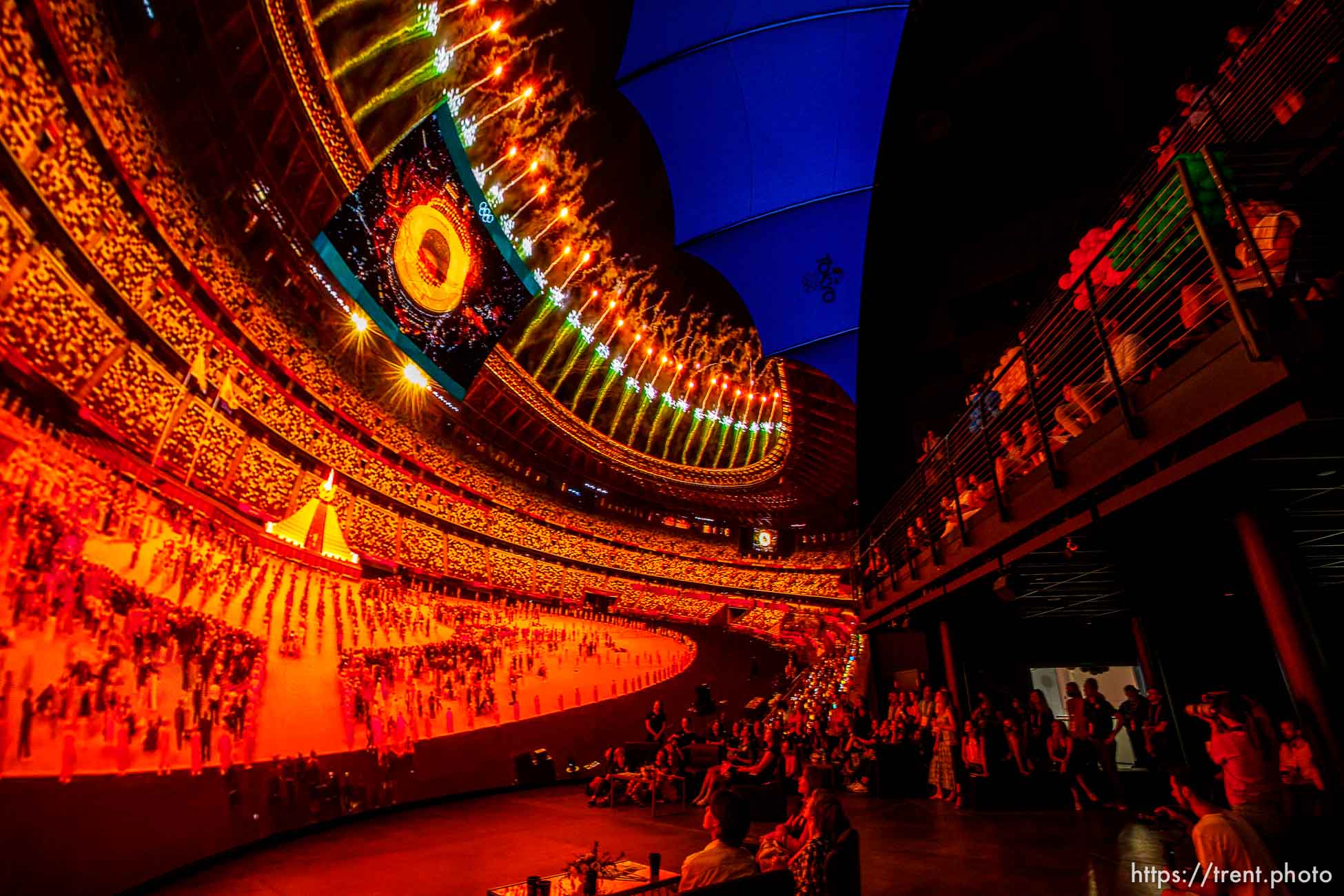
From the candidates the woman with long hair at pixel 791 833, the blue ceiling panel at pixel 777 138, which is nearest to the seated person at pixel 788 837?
the woman with long hair at pixel 791 833

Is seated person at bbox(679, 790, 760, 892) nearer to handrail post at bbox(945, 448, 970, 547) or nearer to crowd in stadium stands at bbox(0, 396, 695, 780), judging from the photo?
handrail post at bbox(945, 448, 970, 547)

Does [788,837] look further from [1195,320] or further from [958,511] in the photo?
[1195,320]

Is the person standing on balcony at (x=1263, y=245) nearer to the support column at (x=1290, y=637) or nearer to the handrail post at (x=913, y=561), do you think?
the support column at (x=1290, y=637)

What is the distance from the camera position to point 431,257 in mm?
8039

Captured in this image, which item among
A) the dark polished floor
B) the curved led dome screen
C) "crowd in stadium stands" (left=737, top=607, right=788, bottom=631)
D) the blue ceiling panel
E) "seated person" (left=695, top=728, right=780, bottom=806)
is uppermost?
the blue ceiling panel

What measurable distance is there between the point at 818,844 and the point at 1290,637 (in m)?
2.85

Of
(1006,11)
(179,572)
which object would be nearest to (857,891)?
(179,572)

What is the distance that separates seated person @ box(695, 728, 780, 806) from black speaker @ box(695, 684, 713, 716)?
23.2 ft

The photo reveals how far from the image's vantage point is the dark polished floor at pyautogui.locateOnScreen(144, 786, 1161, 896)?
3.92 metres

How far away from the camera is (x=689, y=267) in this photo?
1466 cm

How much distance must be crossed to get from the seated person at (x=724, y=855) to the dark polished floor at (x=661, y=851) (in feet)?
5.38

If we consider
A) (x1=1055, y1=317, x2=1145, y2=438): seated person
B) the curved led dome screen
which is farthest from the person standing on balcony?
the curved led dome screen

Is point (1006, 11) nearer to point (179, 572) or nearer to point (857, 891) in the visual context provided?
point (857, 891)

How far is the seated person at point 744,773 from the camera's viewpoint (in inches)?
277
